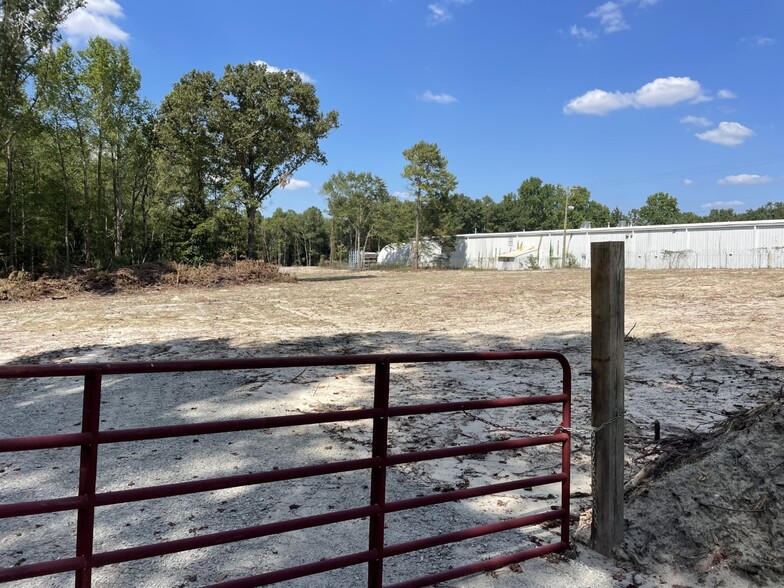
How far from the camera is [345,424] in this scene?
578 centimetres

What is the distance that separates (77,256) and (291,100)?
A: 1788 cm

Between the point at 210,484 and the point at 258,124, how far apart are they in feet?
104

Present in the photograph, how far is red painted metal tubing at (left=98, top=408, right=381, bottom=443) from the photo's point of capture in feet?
6.67

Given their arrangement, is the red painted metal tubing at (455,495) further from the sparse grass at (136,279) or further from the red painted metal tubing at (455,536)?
the sparse grass at (136,279)

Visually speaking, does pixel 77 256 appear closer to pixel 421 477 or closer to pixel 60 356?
pixel 60 356

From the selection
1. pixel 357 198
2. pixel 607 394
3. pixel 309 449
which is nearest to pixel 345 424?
pixel 309 449

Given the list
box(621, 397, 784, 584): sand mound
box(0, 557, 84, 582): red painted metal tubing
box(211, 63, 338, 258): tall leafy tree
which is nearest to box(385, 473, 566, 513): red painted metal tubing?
box(621, 397, 784, 584): sand mound

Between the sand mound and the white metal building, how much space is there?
136 feet

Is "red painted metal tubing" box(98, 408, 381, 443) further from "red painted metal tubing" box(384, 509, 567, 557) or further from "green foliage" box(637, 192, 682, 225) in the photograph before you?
"green foliage" box(637, 192, 682, 225)

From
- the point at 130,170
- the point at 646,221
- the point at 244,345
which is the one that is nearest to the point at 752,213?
the point at 646,221

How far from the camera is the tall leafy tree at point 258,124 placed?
30.7 m

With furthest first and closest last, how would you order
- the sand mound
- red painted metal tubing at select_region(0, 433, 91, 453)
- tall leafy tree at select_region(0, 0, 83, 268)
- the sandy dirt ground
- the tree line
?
the tree line, tall leafy tree at select_region(0, 0, 83, 268), the sandy dirt ground, the sand mound, red painted metal tubing at select_region(0, 433, 91, 453)

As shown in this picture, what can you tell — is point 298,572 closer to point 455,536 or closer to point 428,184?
point 455,536

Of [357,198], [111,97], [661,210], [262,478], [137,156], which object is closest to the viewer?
[262,478]
